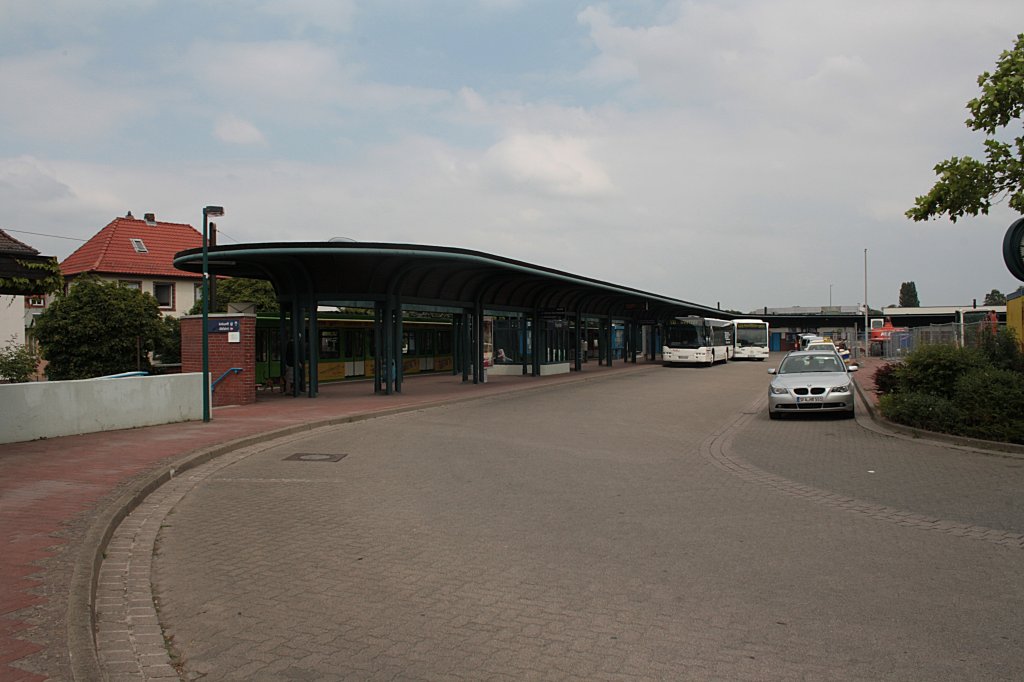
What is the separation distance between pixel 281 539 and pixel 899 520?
565 cm

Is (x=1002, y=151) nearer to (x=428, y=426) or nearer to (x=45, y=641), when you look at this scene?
(x=428, y=426)

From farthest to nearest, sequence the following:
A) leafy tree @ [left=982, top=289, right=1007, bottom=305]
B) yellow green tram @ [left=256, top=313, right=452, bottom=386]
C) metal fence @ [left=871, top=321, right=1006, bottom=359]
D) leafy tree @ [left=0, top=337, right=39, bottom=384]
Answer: leafy tree @ [left=982, top=289, right=1007, bottom=305], leafy tree @ [left=0, top=337, right=39, bottom=384], yellow green tram @ [left=256, top=313, right=452, bottom=386], metal fence @ [left=871, top=321, right=1006, bottom=359]

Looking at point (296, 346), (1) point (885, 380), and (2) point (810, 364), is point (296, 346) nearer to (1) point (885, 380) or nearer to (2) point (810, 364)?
(2) point (810, 364)

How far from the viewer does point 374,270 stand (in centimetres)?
2342

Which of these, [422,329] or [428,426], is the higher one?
[422,329]

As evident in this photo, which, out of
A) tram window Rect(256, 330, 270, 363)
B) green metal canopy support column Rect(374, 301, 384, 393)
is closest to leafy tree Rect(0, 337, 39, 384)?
tram window Rect(256, 330, 270, 363)

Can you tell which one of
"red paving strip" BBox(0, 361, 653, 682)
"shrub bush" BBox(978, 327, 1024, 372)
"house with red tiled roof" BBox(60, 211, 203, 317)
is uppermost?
"house with red tiled roof" BBox(60, 211, 203, 317)

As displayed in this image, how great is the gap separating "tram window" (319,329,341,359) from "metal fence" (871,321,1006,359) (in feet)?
62.7

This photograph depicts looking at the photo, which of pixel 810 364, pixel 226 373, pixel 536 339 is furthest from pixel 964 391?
pixel 536 339

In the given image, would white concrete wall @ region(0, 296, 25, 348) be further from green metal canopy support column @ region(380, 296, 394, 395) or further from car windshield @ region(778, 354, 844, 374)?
car windshield @ region(778, 354, 844, 374)

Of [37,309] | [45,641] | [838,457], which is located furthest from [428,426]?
[37,309]

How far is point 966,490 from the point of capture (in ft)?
29.8

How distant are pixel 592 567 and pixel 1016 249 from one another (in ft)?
34.3

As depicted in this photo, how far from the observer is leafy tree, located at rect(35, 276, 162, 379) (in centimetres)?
3050
